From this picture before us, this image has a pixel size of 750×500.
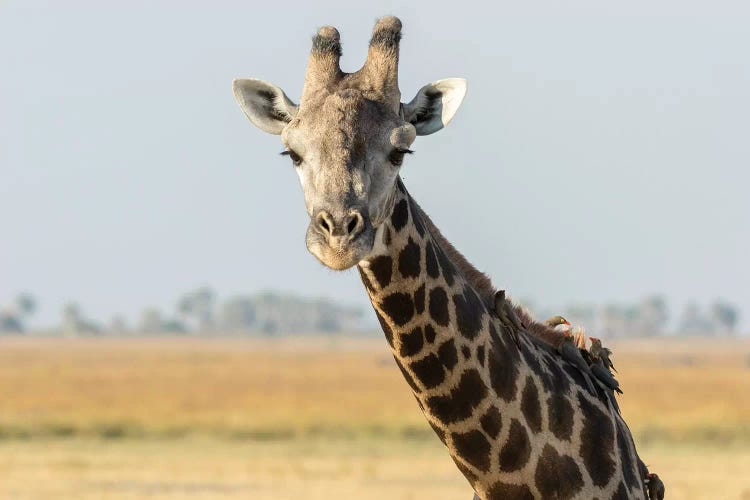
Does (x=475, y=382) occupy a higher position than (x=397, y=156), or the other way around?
(x=397, y=156)

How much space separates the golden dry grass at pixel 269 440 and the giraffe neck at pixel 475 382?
1846 cm

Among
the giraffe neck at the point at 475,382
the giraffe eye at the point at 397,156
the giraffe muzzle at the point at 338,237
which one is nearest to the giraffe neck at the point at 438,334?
the giraffe neck at the point at 475,382

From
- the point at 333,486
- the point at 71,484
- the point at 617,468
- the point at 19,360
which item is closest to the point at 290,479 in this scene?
the point at 333,486

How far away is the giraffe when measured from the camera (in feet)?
22.4

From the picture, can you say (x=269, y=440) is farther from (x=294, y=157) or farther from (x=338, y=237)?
(x=338, y=237)

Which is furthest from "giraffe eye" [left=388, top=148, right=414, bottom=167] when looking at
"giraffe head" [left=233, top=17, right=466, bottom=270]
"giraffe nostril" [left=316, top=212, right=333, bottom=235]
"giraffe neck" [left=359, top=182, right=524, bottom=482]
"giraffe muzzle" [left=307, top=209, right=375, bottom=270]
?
"giraffe nostril" [left=316, top=212, right=333, bottom=235]

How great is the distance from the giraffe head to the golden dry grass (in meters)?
19.4

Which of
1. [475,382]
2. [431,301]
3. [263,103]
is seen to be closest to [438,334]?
[431,301]

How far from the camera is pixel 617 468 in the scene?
785 centimetres

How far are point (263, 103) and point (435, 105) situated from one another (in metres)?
0.90

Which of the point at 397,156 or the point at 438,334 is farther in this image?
the point at 438,334

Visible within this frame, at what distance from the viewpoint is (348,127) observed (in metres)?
6.82

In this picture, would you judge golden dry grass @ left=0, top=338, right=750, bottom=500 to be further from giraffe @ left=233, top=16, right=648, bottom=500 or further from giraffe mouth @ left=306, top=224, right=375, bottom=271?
giraffe mouth @ left=306, top=224, right=375, bottom=271

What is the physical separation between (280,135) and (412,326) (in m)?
1.17
